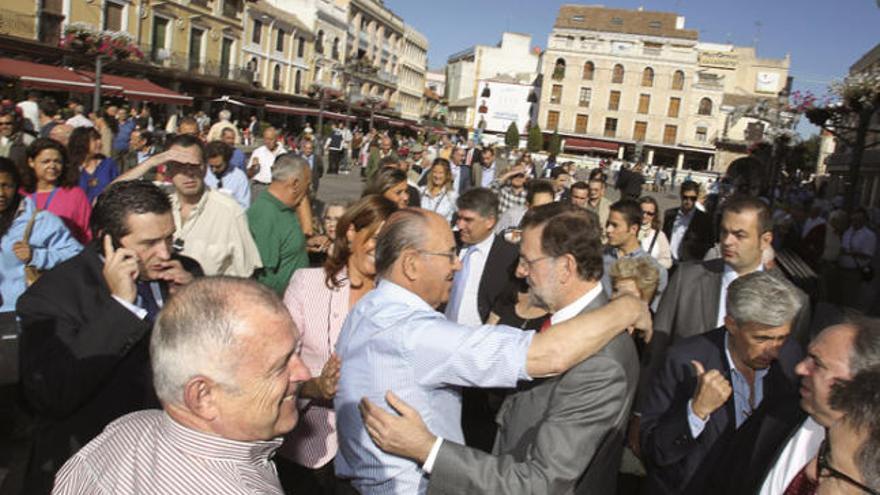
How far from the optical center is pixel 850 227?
9656 mm

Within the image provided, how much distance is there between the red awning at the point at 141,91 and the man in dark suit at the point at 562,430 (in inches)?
1130

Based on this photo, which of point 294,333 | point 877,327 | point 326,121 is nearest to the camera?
point 294,333

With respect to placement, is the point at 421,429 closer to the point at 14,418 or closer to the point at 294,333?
the point at 294,333

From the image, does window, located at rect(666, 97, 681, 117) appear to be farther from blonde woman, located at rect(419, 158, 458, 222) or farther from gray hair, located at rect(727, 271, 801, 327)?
gray hair, located at rect(727, 271, 801, 327)

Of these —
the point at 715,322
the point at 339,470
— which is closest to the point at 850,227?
the point at 715,322

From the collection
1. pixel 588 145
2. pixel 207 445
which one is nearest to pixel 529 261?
pixel 207 445

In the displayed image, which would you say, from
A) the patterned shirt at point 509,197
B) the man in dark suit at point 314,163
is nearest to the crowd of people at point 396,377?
the patterned shirt at point 509,197

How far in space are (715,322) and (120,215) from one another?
10.9 ft

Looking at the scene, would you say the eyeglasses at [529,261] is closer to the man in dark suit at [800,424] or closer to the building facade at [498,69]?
the man in dark suit at [800,424]

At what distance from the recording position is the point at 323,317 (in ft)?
10.5

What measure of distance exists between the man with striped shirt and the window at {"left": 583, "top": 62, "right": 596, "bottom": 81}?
68.0 meters

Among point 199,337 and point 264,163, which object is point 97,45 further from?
point 199,337

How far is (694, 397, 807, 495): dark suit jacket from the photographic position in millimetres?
2207

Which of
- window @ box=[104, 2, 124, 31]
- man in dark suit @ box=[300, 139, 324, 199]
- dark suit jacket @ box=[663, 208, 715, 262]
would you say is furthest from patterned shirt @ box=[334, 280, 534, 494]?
window @ box=[104, 2, 124, 31]
